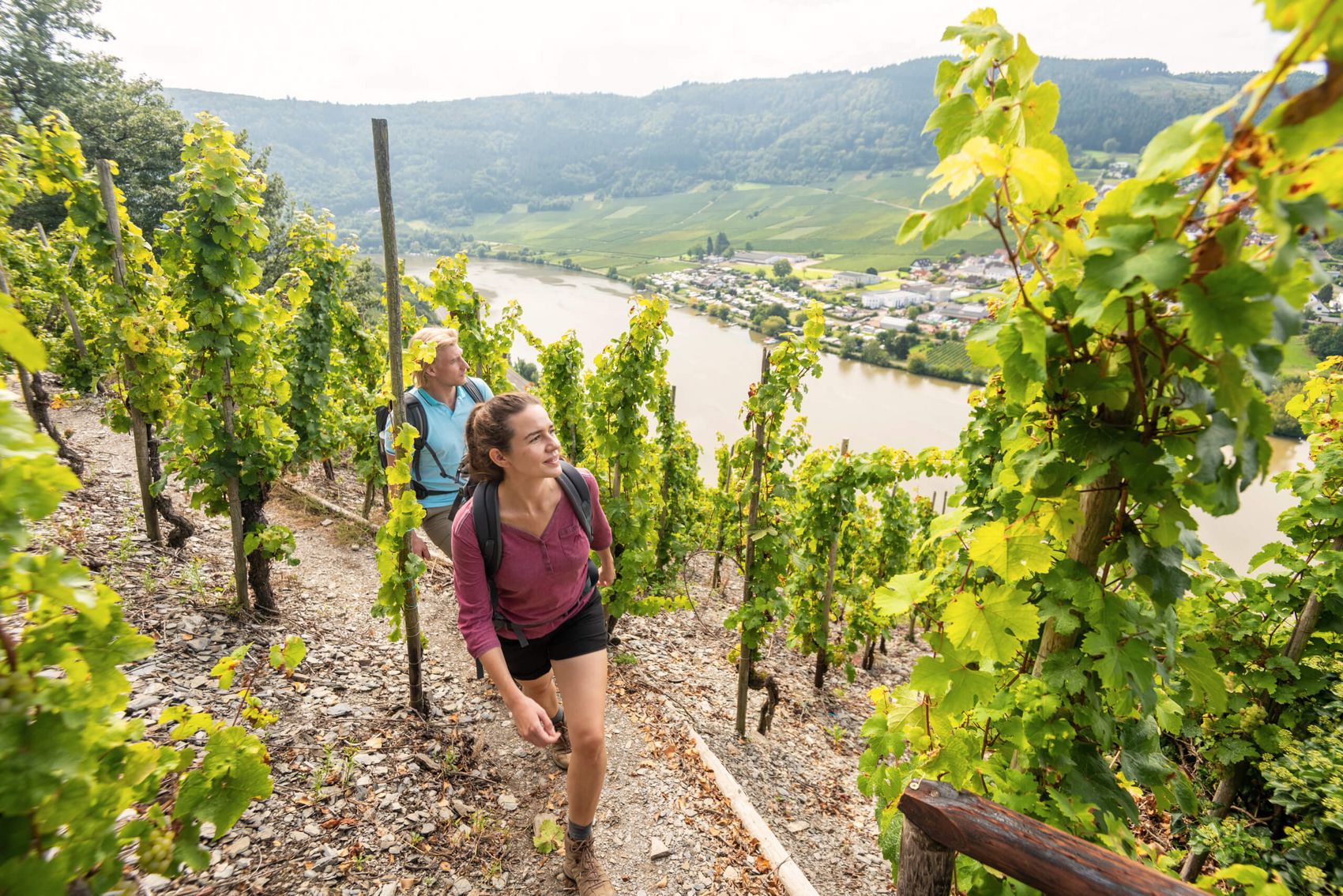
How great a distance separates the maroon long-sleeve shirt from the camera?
2545 millimetres

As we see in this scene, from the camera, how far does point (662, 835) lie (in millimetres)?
3471

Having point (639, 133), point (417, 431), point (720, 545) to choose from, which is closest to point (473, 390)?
point (417, 431)

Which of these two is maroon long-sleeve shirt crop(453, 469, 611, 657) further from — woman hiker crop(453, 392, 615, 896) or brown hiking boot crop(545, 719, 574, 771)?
brown hiking boot crop(545, 719, 574, 771)

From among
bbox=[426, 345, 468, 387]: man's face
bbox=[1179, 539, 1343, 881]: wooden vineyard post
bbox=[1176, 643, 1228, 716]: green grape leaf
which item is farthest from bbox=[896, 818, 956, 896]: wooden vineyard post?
bbox=[426, 345, 468, 387]: man's face

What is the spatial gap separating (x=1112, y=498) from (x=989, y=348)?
471 mm

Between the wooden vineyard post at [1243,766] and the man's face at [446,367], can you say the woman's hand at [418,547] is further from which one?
the wooden vineyard post at [1243,766]

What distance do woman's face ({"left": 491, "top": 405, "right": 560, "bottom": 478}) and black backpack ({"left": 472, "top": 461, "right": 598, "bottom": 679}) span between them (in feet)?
0.48

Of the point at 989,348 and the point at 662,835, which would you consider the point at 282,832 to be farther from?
the point at 989,348

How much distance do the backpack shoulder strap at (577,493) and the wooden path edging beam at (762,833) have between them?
2251 millimetres

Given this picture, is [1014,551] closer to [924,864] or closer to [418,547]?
[924,864]

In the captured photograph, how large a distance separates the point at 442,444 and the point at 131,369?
10.6 ft

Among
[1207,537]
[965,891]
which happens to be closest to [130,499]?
[965,891]

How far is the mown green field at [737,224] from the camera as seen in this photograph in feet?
277

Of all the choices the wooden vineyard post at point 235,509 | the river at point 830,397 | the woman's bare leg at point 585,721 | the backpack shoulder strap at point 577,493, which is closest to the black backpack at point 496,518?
the backpack shoulder strap at point 577,493
